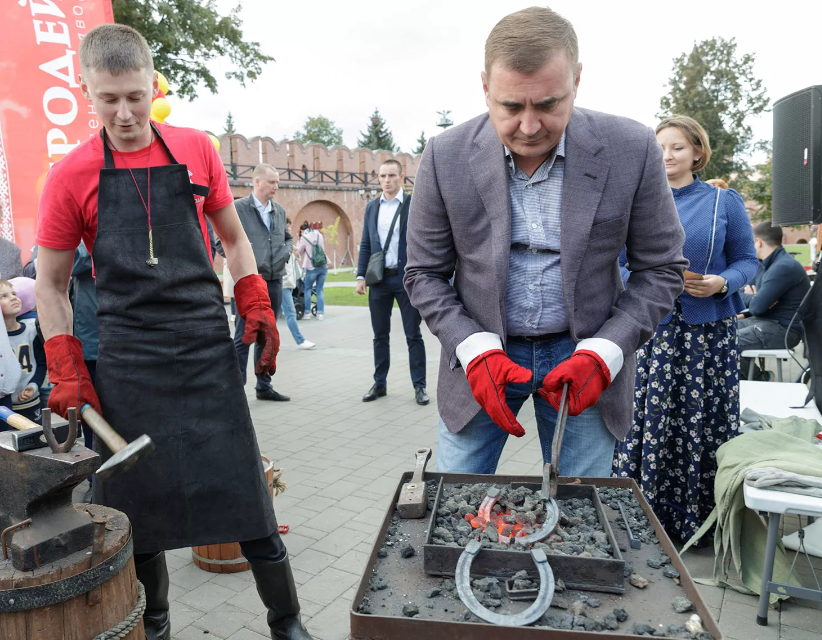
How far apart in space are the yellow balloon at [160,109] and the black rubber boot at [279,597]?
4.23m

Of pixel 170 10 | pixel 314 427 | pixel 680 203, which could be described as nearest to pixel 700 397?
pixel 680 203

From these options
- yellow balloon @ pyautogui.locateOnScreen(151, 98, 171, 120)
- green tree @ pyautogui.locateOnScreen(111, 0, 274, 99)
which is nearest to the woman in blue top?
yellow balloon @ pyautogui.locateOnScreen(151, 98, 171, 120)

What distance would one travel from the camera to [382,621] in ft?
4.21

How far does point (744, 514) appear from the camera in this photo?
308 centimetres

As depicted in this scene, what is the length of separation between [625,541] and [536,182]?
1.01m

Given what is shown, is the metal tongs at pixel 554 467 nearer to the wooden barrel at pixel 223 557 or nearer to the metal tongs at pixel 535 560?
the metal tongs at pixel 535 560

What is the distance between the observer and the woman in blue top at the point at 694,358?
333 centimetres

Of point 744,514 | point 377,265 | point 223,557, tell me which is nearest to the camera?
point 744,514

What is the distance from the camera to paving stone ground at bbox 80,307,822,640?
2.85m

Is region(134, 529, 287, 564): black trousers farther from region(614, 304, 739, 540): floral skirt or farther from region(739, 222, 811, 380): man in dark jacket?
region(739, 222, 811, 380): man in dark jacket

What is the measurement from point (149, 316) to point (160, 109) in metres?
3.91

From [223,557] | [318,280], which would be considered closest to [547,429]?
[223,557]

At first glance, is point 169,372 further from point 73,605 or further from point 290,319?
point 290,319

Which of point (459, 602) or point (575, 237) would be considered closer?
point (459, 602)
